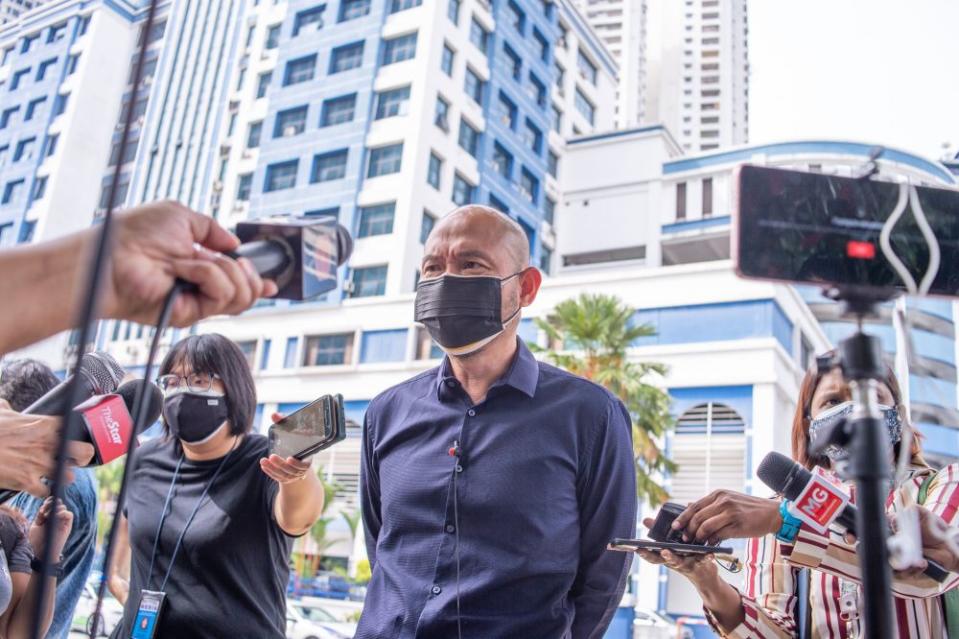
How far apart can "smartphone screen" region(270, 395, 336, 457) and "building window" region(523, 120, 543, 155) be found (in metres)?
32.8

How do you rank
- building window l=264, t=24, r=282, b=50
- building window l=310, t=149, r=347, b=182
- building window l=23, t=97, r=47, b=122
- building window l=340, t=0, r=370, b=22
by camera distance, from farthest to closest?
building window l=264, t=24, r=282, b=50, building window l=340, t=0, r=370, b=22, building window l=310, t=149, r=347, b=182, building window l=23, t=97, r=47, b=122

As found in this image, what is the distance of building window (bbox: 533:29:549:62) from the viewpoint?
35688 millimetres

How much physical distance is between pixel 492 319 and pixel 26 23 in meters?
2.05

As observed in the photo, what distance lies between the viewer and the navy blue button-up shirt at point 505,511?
6.80 feet

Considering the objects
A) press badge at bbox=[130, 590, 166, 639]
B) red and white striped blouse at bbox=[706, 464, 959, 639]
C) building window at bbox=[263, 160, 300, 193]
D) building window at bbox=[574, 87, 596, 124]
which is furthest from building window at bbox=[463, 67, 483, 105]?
red and white striped blouse at bbox=[706, 464, 959, 639]

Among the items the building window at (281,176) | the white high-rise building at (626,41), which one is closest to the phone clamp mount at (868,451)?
the building window at (281,176)

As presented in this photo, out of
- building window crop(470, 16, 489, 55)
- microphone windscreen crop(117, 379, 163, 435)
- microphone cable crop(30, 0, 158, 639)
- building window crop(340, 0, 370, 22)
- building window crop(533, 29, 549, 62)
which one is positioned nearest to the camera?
microphone cable crop(30, 0, 158, 639)

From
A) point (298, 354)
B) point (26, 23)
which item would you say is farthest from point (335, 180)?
point (26, 23)

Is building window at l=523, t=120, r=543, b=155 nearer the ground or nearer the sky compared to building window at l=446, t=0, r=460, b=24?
nearer the ground

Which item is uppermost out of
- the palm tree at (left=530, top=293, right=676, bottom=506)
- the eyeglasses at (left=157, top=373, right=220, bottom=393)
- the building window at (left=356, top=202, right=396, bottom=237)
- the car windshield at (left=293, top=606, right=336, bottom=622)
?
the building window at (left=356, top=202, right=396, bottom=237)

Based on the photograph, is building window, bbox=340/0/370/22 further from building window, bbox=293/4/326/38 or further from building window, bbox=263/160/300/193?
building window, bbox=263/160/300/193

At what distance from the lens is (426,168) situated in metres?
27.5

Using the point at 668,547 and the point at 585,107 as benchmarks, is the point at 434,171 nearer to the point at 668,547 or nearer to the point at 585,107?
the point at 585,107

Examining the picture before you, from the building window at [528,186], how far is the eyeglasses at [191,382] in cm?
3150
